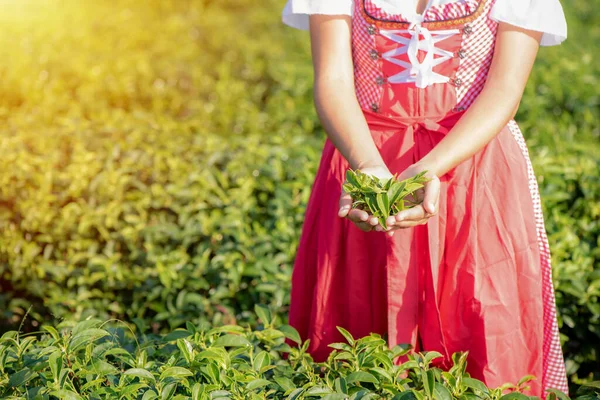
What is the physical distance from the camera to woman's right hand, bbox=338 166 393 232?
5.35 feet

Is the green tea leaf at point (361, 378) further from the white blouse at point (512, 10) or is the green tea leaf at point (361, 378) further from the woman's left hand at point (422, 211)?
the white blouse at point (512, 10)

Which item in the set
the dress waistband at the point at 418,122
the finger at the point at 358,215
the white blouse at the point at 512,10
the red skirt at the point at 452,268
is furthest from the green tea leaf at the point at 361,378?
the white blouse at the point at 512,10

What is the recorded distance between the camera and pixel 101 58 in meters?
4.89

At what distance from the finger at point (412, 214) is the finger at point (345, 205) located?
0.40ft

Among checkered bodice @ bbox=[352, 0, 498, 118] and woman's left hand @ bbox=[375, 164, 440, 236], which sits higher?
checkered bodice @ bbox=[352, 0, 498, 118]

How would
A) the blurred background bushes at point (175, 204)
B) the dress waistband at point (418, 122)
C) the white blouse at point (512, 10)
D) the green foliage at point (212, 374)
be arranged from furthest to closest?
the blurred background bushes at point (175, 204)
the dress waistband at point (418, 122)
the white blouse at point (512, 10)
the green foliage at point (212, 374)

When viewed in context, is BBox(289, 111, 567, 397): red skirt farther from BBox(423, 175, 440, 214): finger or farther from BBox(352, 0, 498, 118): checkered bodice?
BBox(423, 175, 440, 214): finger

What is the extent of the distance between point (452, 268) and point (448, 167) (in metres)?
0.28

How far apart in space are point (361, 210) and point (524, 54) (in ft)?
1.81

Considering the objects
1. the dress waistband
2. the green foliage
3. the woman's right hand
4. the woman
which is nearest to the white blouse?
the woman

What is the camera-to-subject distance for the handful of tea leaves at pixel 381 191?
1603 millimetres

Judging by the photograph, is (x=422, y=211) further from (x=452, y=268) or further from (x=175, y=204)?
(x=175, y=204)

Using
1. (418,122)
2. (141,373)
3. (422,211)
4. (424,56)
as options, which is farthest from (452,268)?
(141,373)

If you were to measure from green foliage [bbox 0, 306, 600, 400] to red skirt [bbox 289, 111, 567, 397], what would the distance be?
0.08 meters
